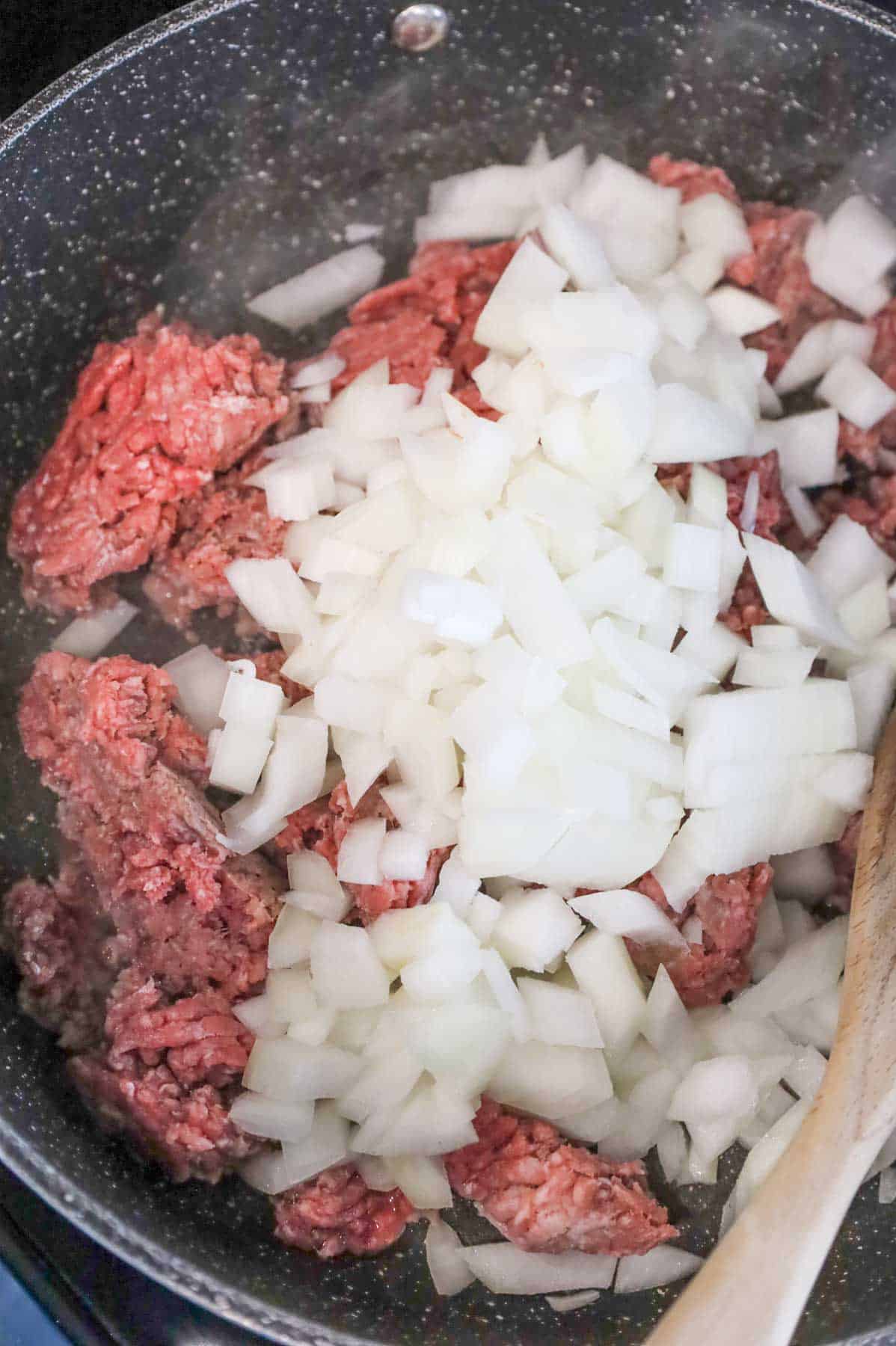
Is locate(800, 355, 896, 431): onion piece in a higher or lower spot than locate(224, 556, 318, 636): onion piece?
lower

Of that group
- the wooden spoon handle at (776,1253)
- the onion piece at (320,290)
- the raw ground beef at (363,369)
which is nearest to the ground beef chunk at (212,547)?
the raw ground beef at (363,369)

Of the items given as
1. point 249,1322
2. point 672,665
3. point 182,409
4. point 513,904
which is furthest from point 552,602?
point 249,1322

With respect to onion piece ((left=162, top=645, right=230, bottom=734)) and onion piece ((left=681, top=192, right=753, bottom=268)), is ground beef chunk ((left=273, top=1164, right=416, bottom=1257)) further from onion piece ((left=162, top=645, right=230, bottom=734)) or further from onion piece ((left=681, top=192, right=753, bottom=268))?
onion piece ((left=681, top=192, right=753, bottom=268))

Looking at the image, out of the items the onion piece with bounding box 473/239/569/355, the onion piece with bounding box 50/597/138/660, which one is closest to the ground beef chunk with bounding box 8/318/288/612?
the onion piece with bounding box 50/597/138/660

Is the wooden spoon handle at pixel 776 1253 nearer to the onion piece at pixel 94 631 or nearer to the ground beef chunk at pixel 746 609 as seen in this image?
the ground beef chunk at pixel 746 609

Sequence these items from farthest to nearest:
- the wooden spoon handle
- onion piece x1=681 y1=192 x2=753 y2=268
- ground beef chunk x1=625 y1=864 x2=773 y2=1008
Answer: onion piece x1=681 y1=192 x2=753 y2=268 → ground beef chunk x1=625 y1=864 x2=773 y2=1008 → the wooden spoon handle

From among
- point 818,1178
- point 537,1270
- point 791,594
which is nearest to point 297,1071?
point 537,1270

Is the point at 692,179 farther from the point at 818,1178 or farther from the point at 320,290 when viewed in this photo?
the point at 818,1178
